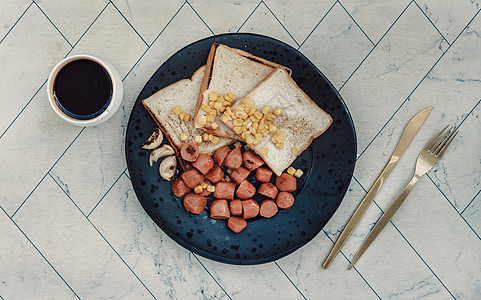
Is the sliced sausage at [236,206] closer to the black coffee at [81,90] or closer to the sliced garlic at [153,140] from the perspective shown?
the sliced garlic at [153,140]

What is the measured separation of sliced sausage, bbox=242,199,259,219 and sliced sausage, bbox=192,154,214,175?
156 mm

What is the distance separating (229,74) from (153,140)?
0.30 m

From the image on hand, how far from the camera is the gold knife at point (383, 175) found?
1259 mm

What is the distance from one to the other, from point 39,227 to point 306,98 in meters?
0.96

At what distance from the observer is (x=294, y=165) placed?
1223 mm

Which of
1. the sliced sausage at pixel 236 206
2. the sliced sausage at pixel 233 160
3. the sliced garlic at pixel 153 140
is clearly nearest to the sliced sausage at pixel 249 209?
the sliced sausage at pixel 236 206

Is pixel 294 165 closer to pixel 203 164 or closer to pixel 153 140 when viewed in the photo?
pixel 203 164

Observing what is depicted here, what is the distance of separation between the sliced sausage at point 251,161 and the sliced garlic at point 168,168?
214 millimetres

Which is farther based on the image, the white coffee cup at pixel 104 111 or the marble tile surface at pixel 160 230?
the marble tile surface at pixel 160 230

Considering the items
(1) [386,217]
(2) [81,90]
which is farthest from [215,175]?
(1) [386,217]

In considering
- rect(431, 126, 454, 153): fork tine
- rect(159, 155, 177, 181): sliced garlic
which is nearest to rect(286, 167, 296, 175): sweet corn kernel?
rect(159, 155, 177, 181): sliced garlic

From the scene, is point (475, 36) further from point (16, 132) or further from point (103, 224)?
point (16, 132)

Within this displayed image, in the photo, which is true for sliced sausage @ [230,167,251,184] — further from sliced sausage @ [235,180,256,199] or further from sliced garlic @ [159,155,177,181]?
sliced garlic @ [159,155,177,181]

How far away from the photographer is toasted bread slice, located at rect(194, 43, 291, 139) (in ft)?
3.74
